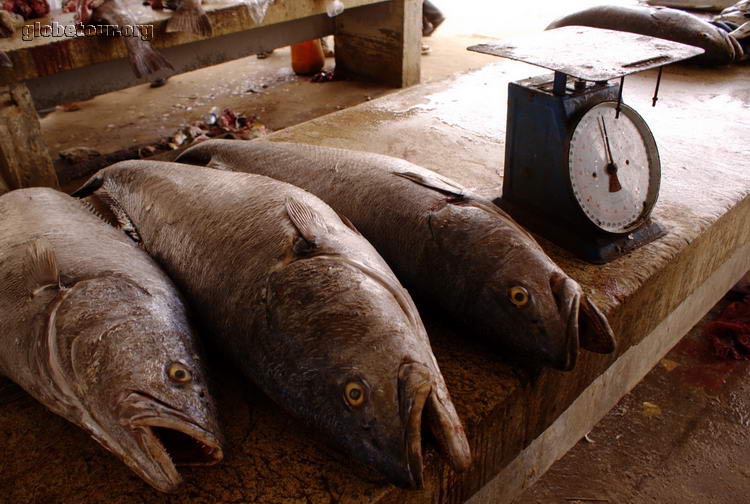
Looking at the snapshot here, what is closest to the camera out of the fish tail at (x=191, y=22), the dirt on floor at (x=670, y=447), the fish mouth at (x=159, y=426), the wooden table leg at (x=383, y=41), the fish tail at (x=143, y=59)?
the fish mouth at (x=159, y=426)

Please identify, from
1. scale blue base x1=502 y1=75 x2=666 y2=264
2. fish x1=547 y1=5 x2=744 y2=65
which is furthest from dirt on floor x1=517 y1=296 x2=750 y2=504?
fish x1=547 y1=5 x2=744 y2=65

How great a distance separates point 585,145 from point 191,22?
3.50m

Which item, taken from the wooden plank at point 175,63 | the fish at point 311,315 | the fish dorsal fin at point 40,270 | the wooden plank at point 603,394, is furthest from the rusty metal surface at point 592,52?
the wooden plank at point 175,63

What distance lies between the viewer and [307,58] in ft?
27.6

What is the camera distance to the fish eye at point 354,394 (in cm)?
147

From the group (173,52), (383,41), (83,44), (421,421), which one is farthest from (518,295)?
(383,41)

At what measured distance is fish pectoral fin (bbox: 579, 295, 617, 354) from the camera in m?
1.81

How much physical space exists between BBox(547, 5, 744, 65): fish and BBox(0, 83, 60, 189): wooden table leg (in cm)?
506

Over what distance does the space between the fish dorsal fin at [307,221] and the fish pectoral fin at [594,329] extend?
855mm

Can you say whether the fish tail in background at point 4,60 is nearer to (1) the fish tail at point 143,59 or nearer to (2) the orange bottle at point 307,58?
(1) the fish tail at point 143,59

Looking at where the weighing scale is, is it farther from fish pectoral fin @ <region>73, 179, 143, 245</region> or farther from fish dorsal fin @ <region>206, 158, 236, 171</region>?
fish pectoral fin @ <region>73, 179, 143, 245</region>

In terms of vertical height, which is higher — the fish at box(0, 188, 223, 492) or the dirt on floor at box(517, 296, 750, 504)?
the fish at box(0, 188, 223, 492)

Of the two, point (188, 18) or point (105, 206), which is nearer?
point (105, 206)

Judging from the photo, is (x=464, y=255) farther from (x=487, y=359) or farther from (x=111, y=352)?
(x=111, y=352)
